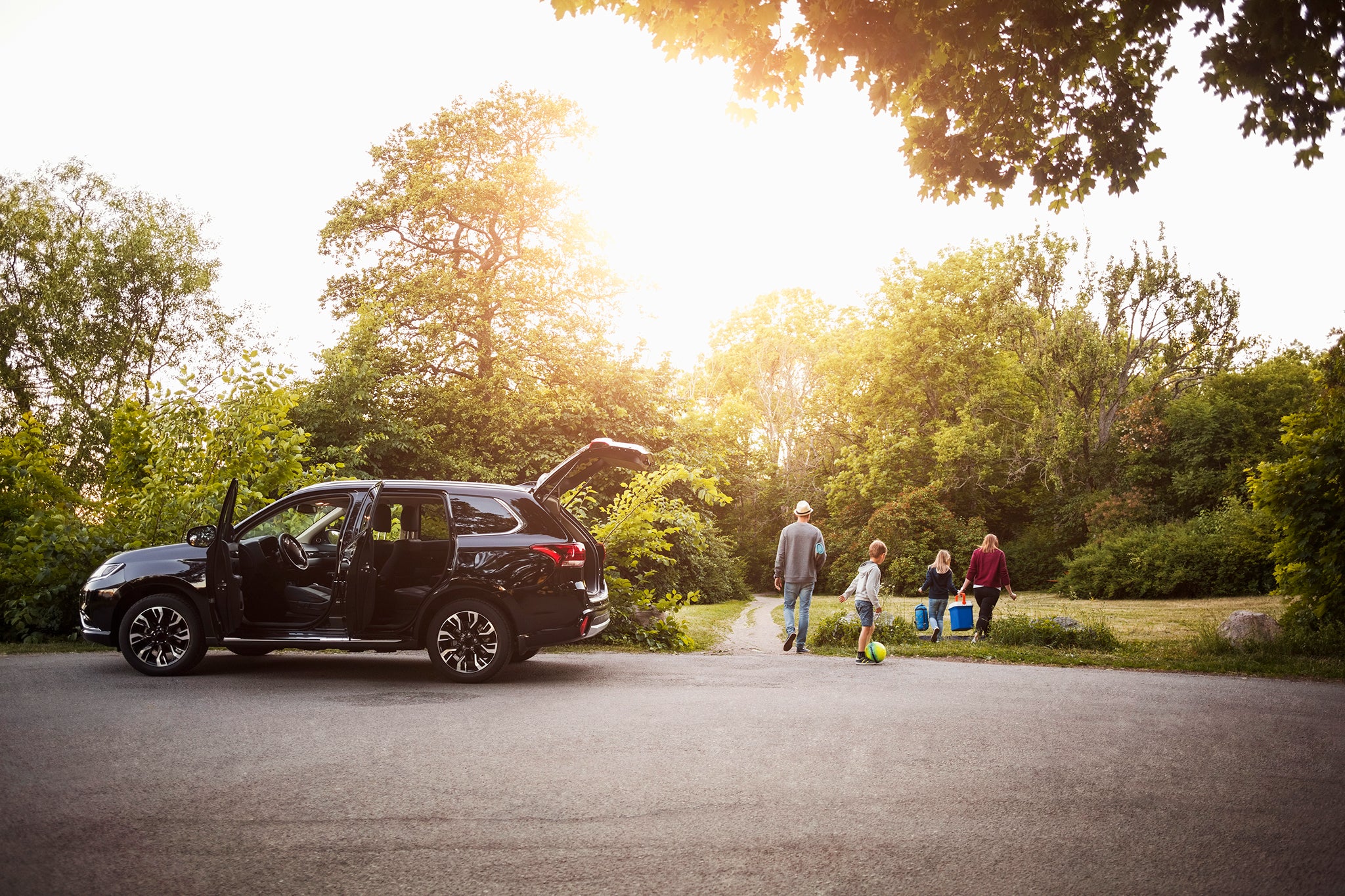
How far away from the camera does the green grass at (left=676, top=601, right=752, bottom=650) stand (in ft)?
50.9

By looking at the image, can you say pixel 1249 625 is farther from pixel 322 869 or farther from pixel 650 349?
pixel 650 349

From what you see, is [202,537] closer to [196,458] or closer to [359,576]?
[359,576]

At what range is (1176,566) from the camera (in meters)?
26.7

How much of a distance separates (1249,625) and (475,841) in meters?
11.4

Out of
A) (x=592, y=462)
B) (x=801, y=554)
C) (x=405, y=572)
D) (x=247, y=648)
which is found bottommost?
(x=247, y=648)

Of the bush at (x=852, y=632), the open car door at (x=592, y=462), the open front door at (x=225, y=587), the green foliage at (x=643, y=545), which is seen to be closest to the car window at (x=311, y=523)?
the open front door at (x=225, y=587)

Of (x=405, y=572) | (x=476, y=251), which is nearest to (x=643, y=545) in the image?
(x=405, y=572)

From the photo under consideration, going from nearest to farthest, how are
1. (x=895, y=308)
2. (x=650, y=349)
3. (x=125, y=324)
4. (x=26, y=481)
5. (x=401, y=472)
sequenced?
(x=26, y=481)
(x=401, y=472)
(x=650, y=349)
(x=125, y=324)
(x=895, y=308)

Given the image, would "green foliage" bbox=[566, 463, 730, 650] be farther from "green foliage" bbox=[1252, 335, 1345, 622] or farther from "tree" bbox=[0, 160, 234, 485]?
"tree" bbox=[0, 160, 234, 485]

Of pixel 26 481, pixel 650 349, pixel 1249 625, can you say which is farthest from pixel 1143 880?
pixel 650 349

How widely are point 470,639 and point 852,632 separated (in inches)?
288

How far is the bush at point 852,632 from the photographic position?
47.2 feet

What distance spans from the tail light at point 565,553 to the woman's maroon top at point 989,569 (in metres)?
7.74

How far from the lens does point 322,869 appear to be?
3832 mm
